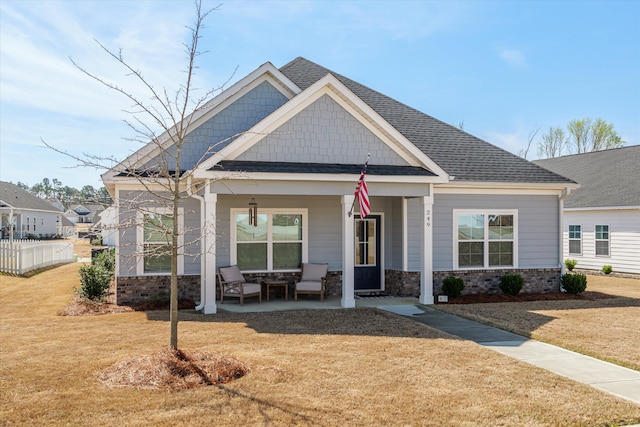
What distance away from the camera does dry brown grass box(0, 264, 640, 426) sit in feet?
17.7

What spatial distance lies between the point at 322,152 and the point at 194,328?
206 inches

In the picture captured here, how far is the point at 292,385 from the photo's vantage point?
635cm

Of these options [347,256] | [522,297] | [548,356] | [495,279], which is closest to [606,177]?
[495,279]

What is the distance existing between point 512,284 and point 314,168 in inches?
264

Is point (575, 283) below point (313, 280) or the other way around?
below

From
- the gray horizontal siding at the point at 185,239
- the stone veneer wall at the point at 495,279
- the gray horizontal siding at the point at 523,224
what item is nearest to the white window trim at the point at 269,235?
the gray horizontal siding at the point at 185,239

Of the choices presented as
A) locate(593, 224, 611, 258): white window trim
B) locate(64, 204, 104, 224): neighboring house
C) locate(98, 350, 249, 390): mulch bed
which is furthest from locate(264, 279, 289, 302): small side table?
locate(64, 204, 104, 224): neighboring house

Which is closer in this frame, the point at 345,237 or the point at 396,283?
the point at 345,237

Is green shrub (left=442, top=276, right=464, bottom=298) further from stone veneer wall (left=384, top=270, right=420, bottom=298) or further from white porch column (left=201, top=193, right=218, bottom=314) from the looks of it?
white porch column (left=201, top=193, right=218, bottom=314)

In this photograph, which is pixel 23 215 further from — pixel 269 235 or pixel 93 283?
pixel 269 235

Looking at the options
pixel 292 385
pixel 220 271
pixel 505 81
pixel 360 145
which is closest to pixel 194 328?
pixel 220 271

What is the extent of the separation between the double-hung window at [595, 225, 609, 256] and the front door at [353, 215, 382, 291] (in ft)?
36.7

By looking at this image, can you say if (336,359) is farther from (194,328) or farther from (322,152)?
(322,152)

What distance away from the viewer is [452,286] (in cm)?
1358
